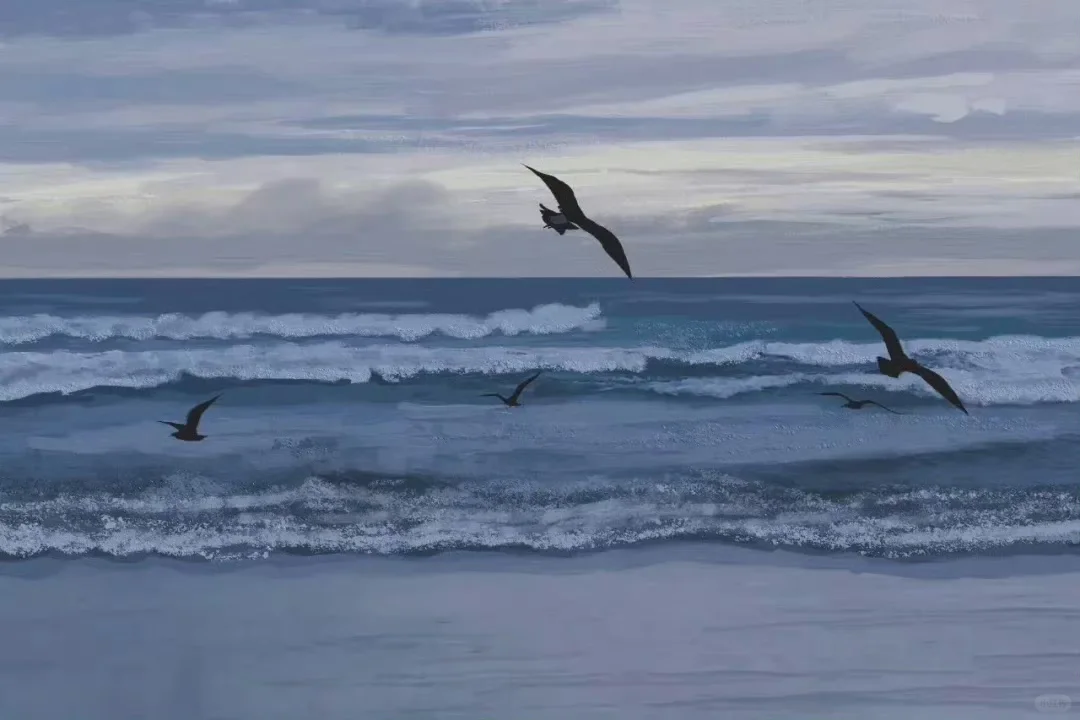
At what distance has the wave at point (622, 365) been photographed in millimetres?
7180

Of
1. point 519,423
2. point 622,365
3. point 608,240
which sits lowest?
point 622,365

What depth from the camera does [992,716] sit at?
3.52 meters

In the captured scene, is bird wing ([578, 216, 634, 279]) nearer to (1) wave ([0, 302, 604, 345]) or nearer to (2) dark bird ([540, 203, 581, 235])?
(2) dark bird ([540, 203, 581, 235])

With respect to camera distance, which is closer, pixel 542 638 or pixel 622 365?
pixel 542 638

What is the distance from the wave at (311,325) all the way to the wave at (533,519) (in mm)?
3852

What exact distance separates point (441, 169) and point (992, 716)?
3.19 meters

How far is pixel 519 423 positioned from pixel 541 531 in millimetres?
1781

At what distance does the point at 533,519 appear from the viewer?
194 inches

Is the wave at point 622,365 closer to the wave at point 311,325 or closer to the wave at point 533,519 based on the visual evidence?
the wave at point 311,325

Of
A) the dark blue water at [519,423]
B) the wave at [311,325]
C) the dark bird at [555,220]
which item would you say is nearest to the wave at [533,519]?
the dark blue water at [519,423]

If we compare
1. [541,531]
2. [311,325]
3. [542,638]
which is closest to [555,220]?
[542,638]

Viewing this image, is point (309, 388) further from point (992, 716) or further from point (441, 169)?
point (992, 716)

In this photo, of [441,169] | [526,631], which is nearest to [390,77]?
[441,169]

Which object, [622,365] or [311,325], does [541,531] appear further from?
[311,325]
